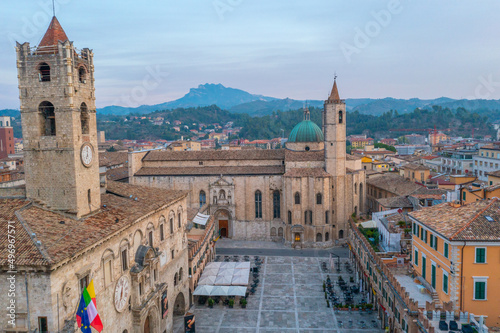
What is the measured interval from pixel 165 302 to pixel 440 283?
19.8 m

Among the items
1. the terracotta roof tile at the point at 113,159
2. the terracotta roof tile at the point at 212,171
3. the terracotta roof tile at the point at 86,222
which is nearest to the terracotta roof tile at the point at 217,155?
the terracotta roof tile at the point at 212,171

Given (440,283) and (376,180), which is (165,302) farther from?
(376,180)

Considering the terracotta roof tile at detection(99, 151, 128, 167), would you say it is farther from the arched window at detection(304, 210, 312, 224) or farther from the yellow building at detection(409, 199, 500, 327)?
the yellow building at detection(409, 199, 500, 327)

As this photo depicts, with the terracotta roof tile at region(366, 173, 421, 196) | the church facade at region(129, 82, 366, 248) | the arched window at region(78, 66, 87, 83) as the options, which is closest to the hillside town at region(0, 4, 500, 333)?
the arched window at region(78, 66, 87, 83)

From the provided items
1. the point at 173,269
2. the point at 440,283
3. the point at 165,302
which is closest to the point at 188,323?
the point at 165,302

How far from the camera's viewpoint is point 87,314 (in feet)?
68.2

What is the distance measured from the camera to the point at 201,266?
44.5 meters

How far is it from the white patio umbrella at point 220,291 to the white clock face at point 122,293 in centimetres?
1271

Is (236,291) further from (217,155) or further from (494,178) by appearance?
(494,178)

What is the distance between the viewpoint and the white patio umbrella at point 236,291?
37.8 m

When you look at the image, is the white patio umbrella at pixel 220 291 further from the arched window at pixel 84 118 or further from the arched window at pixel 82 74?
the arched window at pixel 82 74

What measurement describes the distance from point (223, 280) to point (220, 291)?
1840 millimetres

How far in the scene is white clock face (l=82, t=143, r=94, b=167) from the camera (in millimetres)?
26078

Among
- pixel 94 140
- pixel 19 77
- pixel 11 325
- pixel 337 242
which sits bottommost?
pixel 337 242
